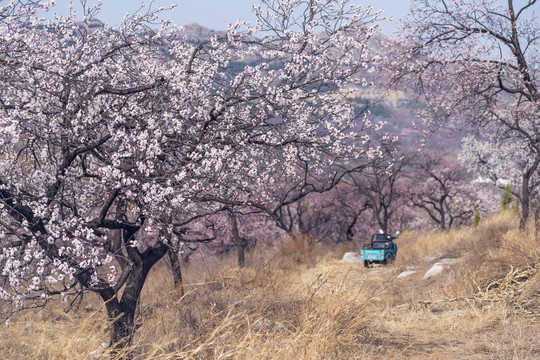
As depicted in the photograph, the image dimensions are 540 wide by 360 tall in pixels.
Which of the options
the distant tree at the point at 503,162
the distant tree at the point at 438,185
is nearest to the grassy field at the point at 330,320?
the distant tree at the point at 438,185

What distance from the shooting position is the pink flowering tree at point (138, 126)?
216 inches

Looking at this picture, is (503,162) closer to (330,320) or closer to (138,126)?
(330,320)

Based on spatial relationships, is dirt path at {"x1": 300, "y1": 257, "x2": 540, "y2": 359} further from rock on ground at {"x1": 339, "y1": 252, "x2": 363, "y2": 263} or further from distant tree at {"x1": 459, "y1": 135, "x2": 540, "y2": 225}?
distant tree at {"x1": 459, "y1": 135, "x2": 540, "y2": 225}

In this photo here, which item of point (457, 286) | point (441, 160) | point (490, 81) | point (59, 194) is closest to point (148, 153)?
point (59, 194)

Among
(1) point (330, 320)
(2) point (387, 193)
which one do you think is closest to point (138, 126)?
(1) point (330, 320)

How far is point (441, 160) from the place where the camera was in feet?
112

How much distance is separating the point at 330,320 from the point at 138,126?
2.82m

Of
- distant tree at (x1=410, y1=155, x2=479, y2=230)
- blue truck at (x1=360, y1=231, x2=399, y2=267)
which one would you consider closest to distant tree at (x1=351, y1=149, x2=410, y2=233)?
distant tree at (x1=410, y1=155, x2=479, y2=230)

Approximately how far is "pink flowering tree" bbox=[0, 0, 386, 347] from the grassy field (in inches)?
26.5

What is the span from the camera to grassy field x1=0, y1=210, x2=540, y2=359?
491 cm

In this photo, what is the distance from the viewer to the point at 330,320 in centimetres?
582

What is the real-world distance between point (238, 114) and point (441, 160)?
2979 centimetres

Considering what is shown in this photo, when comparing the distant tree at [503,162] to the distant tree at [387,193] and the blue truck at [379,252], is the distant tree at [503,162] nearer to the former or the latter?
the distant tree at [387,193]

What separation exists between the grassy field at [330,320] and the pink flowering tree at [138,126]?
0.67 m
